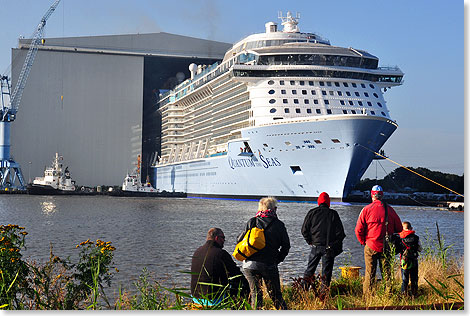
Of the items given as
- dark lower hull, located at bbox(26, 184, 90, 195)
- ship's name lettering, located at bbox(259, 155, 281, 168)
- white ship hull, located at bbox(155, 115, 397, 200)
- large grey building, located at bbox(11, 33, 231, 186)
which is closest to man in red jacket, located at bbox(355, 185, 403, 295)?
white ship hull, located at bbox(155, 115, 397, 200)

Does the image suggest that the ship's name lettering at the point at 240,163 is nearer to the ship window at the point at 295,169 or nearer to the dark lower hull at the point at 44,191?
the ship window at the point at 295,169

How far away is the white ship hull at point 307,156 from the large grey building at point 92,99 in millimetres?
25054

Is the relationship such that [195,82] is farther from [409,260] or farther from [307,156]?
[409,260]

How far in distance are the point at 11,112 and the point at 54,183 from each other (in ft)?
29.6

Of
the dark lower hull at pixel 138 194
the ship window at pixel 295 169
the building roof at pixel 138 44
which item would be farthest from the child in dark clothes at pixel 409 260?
the building roof at pixel 138 44

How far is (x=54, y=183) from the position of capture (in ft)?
239

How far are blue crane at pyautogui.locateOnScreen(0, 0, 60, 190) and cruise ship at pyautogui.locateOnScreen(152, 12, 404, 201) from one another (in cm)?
2249

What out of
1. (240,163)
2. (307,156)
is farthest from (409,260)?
(240,163)

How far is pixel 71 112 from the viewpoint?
6769 centimetres

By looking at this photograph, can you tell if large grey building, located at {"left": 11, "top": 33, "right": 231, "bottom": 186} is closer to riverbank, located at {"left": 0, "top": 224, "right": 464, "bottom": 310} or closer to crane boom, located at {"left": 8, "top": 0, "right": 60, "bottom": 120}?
crane boom, located at {"left": 8, "top": 0, "right": 60, "bottom": 120}

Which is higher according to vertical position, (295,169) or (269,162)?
(269,162)

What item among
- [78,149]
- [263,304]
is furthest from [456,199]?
[263,304]

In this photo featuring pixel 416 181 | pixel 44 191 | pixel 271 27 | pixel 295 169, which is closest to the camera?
pixel 295 169

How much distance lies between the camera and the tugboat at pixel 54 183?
7038 centimetres
